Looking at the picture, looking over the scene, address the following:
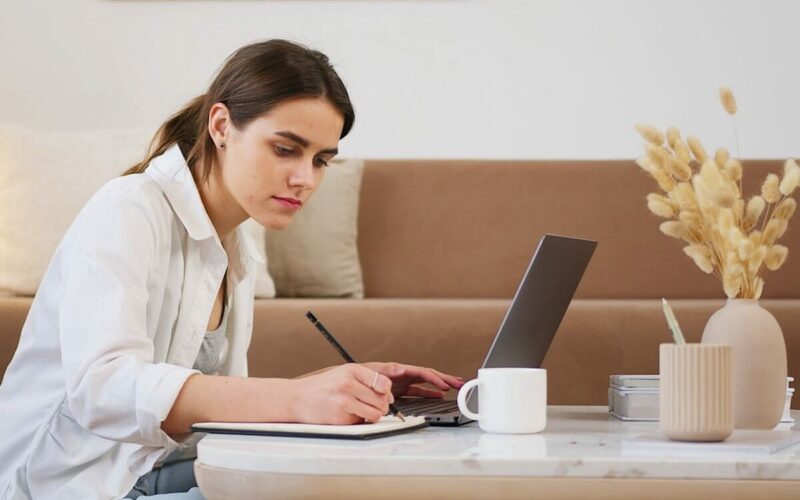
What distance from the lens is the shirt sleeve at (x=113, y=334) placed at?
3.74 ft

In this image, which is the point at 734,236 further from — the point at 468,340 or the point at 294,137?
the point at 468,340

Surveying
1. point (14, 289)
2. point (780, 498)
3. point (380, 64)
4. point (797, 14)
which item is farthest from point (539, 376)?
point (797, 14)

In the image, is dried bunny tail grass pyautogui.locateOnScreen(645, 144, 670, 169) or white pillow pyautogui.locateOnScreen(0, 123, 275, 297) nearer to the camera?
dried bunny tail grass pyautogui.locateOnScreen(645, 144, 670, 169)

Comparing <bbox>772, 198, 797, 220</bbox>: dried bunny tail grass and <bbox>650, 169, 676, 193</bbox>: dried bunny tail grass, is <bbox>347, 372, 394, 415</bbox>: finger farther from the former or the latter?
<bbox>772, 198, 797, 220</bbox>: dried bunny tail grass

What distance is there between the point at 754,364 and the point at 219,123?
807 mm

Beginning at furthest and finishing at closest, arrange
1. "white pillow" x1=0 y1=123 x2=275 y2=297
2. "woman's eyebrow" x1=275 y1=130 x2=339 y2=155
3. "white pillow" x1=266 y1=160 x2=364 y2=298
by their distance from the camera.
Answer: "white pillow" x1=266 y1=160 x2=364 y2=298 < "white pillow" x1=0 y1=123 x2=275 y2=297 < "woman's eyebrow" x1=275 y1=130 x2=339 y2=155

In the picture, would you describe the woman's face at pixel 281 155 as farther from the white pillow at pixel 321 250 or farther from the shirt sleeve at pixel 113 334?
the white pillow at pixel 321 250

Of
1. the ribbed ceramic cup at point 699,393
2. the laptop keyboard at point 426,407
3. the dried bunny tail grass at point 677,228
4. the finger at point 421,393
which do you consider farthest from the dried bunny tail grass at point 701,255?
the finger at point 421,393

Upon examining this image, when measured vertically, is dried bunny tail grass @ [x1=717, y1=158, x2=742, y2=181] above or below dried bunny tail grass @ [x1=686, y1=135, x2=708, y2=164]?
below

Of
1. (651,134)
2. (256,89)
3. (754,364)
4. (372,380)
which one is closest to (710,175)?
(651,134)

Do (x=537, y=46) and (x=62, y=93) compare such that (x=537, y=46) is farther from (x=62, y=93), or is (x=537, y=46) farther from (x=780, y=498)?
(x=780, y=498)

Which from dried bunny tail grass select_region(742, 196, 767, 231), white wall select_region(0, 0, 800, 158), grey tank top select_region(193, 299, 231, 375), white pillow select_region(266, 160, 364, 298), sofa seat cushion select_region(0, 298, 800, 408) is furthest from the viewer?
white wall select_region(0, 0, 800, 158)

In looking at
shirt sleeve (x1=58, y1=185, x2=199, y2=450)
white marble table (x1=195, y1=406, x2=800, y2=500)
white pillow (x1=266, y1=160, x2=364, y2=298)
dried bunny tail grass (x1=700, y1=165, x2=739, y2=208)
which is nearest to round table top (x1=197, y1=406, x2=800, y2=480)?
white marble table (x1=195, y1=406, x2=800, y2=500)

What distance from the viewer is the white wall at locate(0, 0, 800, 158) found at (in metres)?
3.33
